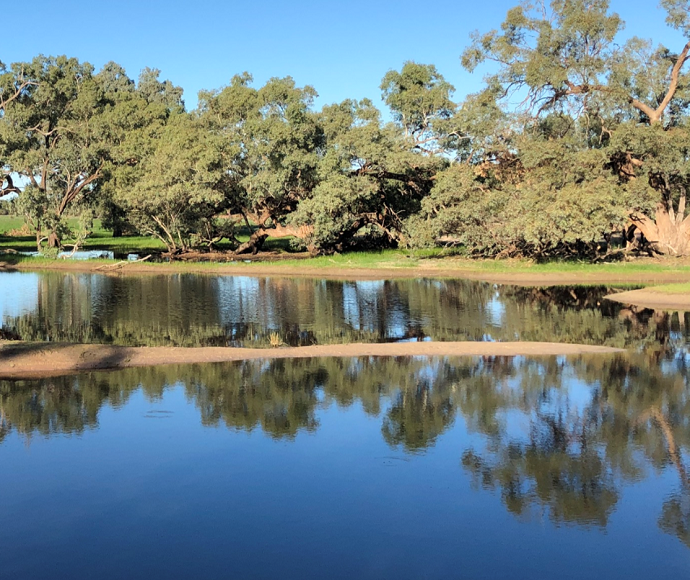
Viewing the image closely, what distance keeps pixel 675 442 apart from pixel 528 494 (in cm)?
414

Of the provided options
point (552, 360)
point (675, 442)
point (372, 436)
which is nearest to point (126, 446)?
point (372, 436)

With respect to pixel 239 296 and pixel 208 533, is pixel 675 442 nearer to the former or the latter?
pixel 208 533

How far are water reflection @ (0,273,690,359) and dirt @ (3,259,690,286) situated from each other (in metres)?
3.02

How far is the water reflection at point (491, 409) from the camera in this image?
41.8ft

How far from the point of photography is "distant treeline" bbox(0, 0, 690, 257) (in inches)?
1780

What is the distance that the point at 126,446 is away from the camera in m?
14.9

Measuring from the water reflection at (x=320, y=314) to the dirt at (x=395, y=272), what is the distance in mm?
3021

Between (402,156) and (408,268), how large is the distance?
7.51 meters

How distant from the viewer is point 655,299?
34.4 metres

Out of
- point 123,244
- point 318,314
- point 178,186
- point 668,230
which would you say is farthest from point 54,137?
point 668,230

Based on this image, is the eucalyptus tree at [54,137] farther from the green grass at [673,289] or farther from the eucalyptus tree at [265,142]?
the green grass at [673,289]

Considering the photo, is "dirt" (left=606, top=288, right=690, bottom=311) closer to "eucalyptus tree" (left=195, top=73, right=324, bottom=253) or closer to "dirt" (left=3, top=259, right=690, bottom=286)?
"dirt" (left=3, top=259, right=690, bottom=286)

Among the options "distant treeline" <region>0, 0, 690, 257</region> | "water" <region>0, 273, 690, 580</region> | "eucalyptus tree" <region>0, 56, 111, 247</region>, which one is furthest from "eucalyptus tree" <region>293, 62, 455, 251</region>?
"water" <region>0, 273, 690, 580</region>

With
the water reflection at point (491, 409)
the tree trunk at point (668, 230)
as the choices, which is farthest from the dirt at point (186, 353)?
the tree trunk at point (668, 230)
